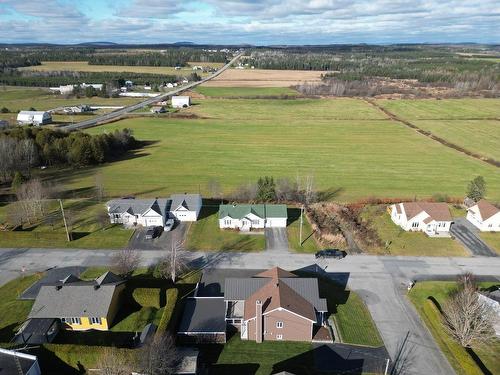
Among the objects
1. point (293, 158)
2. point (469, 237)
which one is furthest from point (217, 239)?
point (293, 158)

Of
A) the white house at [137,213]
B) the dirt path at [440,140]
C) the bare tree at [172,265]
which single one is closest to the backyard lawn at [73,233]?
the white house at [137,213]

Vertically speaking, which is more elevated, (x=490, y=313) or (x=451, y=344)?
(x=490, y=313)

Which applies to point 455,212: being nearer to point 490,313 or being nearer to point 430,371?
point 490,313

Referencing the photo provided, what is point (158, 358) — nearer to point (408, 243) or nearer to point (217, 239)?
point (217, 239)

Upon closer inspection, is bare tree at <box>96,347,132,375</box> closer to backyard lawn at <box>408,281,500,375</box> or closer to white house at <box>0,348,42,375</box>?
white house at <box>0,348,42,375</box>

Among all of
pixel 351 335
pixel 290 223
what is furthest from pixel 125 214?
pixel 351 335

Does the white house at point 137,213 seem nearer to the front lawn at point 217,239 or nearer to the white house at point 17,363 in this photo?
the front lawn at point 217,239

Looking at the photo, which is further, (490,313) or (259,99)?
(259,99)

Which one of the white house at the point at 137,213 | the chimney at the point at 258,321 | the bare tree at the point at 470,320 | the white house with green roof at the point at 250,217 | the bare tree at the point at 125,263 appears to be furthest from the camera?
the white house at the point at 137,213
